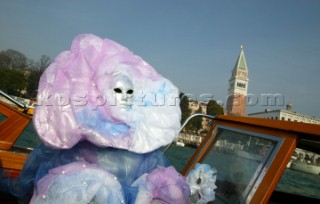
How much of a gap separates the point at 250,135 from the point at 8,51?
201ft

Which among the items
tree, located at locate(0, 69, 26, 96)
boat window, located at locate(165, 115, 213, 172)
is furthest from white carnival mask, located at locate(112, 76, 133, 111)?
tree, located at locate(0, 69, 26, 96)

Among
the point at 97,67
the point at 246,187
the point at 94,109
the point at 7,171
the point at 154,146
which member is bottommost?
the point at 7,171

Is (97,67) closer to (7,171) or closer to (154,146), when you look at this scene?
(154,146)

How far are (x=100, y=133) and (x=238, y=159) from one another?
3.20 ft

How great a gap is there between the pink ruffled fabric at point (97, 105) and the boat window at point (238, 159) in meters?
0.47

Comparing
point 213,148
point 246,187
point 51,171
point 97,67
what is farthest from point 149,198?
point 213,148

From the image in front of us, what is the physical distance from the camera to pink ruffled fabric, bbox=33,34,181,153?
1.65m

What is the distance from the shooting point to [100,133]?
1.62 meters

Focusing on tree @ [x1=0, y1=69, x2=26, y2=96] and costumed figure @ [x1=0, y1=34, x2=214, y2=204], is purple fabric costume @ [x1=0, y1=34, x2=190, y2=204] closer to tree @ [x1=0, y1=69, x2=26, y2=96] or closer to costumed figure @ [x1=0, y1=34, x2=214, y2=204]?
costumed figure @ [x1=0, y1=34, x2=214, y2=204]

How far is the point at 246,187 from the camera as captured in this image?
1853mm

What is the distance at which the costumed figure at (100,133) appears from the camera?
149 cm

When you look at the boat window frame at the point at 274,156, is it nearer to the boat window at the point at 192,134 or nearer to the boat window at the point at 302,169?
the boat window at the point at 302,169

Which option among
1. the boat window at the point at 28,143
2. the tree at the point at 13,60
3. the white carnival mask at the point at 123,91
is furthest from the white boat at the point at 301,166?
the tree at the point at 13,60

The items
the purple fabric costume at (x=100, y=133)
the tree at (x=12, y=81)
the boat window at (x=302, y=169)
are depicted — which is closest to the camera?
the purple fabric costume at (x=100, y=133)
